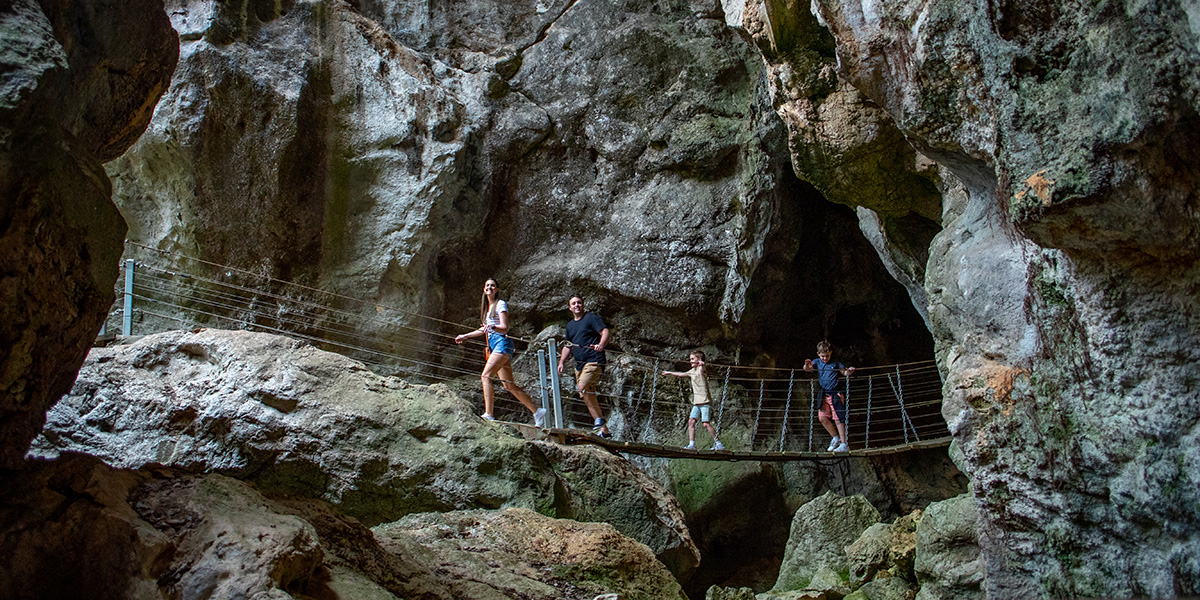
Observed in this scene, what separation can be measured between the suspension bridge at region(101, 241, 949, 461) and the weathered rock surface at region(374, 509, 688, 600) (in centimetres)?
353

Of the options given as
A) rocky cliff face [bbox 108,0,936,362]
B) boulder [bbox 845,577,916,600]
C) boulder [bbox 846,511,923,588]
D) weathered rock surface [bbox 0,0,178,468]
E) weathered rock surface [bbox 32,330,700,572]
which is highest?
rocky cliff face [bbox 108,0,936,362]

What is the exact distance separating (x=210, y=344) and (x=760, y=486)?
6.01 m

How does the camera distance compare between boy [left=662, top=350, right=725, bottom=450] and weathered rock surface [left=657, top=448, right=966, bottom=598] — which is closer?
boy [left=662, top=350, right=725, bottom=450]

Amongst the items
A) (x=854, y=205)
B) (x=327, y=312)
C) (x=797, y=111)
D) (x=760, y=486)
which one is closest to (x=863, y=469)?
(x=760, y=486)

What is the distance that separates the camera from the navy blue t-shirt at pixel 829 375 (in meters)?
8.73

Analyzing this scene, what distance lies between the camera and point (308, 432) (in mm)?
5062

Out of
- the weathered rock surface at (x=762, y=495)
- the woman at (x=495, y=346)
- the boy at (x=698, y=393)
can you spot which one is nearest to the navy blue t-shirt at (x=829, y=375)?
the boy at (x=698, y=393)

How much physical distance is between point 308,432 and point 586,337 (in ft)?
10.7

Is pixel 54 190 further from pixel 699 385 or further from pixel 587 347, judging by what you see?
pixel 699 385

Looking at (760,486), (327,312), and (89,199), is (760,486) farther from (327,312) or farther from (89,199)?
(89,199)

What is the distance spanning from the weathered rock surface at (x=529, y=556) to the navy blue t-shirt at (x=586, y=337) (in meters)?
3.91

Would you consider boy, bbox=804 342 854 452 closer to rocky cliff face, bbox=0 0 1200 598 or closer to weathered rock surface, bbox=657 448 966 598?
rocky cliff face, bbox=0 0 1200 598

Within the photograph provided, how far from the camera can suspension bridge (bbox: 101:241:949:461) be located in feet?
26.4

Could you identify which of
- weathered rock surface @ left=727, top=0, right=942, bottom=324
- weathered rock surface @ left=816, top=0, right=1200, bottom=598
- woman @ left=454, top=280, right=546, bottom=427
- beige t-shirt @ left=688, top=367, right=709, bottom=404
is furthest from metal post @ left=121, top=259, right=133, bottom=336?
weathered rock surface @ left=816, top=0, right=1200, bottom=598
